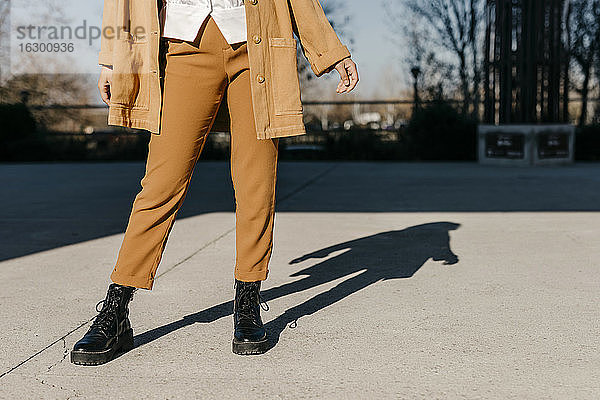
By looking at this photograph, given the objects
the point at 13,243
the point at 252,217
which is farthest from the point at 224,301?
the point at 13,243

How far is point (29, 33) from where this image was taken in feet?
55.8

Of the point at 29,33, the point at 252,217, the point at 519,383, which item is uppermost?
the point at 29,33

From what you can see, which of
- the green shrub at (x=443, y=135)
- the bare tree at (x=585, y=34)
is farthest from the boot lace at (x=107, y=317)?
the bare tree at (x=585, y=34)

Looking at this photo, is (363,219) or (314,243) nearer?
(314,243)

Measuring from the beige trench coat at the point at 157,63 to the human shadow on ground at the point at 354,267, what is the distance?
0.89 meters

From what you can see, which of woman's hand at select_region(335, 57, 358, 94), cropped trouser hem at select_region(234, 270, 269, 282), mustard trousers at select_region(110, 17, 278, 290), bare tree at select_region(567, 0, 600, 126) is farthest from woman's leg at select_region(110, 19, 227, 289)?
bare tree at select_region(567, 0, 600, 126)

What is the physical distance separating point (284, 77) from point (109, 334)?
→ 1161mm

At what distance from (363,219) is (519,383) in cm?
433

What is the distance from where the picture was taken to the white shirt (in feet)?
8.68

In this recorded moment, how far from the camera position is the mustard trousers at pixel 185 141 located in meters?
2.65

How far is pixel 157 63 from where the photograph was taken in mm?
2646

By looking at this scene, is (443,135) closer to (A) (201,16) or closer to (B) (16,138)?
(B) (16,138)

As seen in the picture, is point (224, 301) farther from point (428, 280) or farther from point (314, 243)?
point (314, 243)


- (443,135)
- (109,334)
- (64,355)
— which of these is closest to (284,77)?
(109,334)
